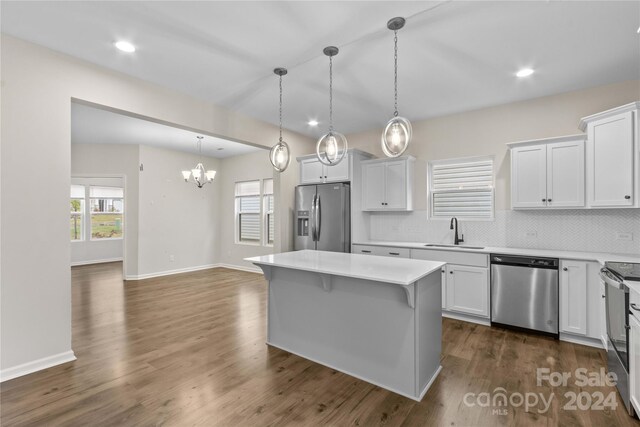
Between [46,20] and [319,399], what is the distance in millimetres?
3559

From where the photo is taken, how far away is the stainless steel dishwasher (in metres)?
3.29

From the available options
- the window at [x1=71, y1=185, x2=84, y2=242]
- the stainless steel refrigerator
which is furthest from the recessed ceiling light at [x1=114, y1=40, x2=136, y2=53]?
the window at [x1=71, y1=185, x2=84, y2=242]

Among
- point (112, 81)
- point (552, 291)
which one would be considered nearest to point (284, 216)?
point (112, 81)

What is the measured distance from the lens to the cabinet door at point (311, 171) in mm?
5078

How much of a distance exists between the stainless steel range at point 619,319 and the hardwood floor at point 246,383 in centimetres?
17

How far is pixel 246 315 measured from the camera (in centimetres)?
413

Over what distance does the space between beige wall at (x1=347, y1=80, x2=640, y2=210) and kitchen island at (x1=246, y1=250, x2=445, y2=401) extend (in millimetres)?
2287

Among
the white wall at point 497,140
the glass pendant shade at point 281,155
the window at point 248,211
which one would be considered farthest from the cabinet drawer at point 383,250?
the window at point 248,211

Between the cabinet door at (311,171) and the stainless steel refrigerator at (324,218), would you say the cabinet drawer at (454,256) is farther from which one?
the cabinet door at (311,171)

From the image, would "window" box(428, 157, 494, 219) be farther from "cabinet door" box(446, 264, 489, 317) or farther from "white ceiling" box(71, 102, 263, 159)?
"white ceiling" box(71, 102, 263, 159)

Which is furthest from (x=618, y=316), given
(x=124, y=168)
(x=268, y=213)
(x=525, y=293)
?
(x=124, y=168)

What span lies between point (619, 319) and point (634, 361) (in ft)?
1.24

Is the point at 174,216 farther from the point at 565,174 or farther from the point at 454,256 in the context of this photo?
the point at 565,174

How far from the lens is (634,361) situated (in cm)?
197
